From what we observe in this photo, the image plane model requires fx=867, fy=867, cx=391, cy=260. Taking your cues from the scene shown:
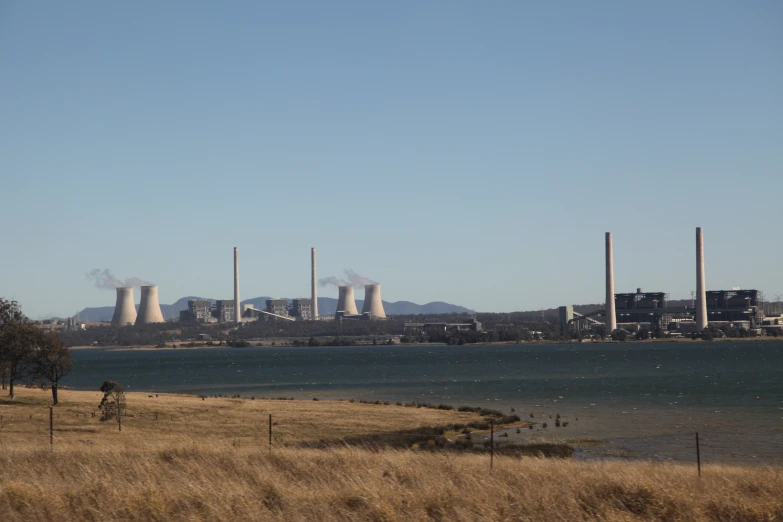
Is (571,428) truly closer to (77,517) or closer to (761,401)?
(761,401)

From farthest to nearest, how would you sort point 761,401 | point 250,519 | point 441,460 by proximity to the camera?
point 761,401, point 441,460, point 250,519

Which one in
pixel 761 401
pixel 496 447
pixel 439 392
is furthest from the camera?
pixel 439 392

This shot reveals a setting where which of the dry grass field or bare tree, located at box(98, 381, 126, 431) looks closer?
the dry grass field

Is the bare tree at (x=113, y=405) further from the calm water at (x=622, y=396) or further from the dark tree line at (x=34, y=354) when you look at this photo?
the calm water at (x=622, y=396)

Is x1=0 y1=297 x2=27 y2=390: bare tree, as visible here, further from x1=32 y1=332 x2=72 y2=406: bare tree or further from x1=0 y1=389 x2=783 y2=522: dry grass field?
x1=0 y1=389 x2=783 y2=522: dry grass field

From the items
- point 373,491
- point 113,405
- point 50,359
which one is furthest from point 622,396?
point 373,491

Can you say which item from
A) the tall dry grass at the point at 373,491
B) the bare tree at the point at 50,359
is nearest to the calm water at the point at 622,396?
the tall dry grass at the point at 373,491

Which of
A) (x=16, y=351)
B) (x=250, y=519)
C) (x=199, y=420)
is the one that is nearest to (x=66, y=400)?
(x=16, y=351)

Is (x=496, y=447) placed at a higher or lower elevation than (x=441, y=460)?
lower

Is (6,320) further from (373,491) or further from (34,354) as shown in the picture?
(373,491)

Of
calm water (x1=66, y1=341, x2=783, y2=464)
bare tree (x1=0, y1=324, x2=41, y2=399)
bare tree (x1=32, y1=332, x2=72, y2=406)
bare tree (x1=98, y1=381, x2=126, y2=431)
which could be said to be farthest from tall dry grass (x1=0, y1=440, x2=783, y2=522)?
bare tree (x1=0, y1=324, x2=41, y2=399)

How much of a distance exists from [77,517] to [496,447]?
21.7 metres

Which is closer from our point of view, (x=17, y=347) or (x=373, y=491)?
(x=373, y=491)

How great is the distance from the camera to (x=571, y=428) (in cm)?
4144
